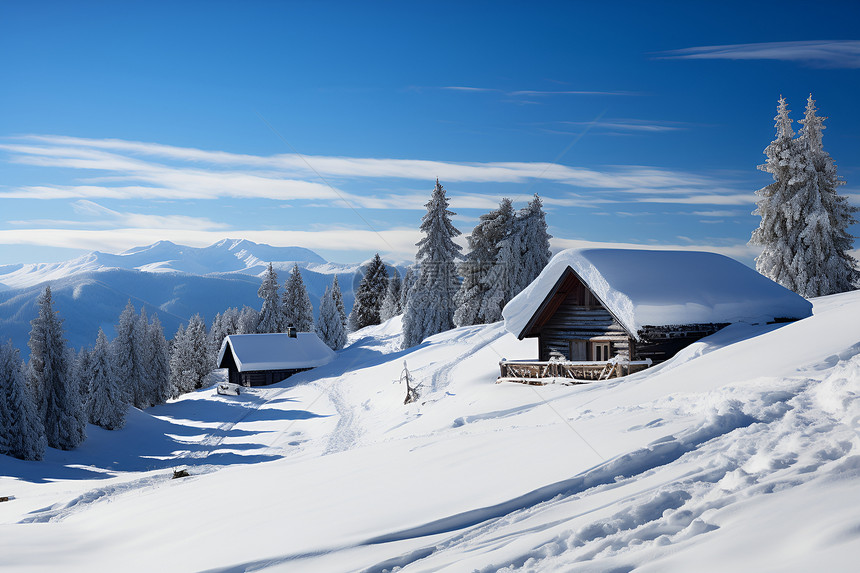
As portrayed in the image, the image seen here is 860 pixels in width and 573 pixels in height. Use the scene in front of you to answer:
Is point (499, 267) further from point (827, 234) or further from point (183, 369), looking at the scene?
point (183, 369)

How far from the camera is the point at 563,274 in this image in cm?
2317

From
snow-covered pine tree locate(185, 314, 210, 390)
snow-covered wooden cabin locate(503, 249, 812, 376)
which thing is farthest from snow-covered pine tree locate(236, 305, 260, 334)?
snow-covered wooden cabin locate(503, 249, 812, 376)

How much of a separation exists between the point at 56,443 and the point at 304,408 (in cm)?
1599

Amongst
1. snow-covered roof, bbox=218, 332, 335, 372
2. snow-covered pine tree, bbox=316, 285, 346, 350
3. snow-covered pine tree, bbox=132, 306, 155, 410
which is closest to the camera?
snow-covered roof, bbox=218, 332, 335, 372

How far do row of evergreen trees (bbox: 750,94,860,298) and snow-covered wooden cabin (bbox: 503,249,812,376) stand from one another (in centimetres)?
1469

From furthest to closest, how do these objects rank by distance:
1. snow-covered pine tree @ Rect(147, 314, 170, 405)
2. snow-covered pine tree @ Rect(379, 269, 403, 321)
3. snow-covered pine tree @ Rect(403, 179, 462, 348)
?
snow-covered pine tree @ Rect(379, 269, 403, 321), snow-covered pine tree @ Rect(147, 314, 170, 405), snow-covered pine tree @ Rect(403, 179, 462, 348)

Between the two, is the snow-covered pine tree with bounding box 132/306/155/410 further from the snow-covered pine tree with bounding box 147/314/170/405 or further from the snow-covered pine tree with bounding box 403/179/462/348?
the snow-covered pine tree with bounding box 403/179/462/348

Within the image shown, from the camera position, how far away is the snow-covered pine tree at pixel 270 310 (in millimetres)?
75125

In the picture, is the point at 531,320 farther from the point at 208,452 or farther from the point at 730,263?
the point at 208,452

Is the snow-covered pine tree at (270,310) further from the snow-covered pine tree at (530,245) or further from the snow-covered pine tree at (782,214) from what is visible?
the snow-covered pine tree at (782,214)

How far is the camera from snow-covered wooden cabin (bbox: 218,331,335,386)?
57.5 meters

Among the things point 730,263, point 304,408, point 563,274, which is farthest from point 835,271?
point 304,408

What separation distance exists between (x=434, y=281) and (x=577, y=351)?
92.9 feet

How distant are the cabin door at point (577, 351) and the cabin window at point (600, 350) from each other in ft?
1.19
